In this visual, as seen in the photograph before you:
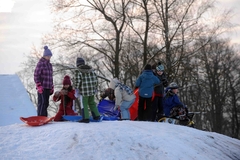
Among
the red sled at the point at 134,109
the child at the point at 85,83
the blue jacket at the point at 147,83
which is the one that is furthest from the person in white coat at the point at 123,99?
the child at the point at 85,83

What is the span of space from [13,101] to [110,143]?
6933 mm

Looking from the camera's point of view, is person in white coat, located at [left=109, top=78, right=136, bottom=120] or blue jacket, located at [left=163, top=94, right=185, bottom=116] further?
person in white coat, located at [left=109, top=78, right=136, bottom=120]

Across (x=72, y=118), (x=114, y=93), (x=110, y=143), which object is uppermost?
(x=114, y=93)

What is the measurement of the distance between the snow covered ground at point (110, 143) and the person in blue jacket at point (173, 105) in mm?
2540

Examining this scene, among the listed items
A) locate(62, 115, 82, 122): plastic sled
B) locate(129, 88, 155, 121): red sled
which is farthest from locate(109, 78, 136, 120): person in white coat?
locate(62, 115, 82, 122): plastic sled

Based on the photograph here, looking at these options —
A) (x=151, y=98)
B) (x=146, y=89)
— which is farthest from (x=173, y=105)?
(x=146, y=89)

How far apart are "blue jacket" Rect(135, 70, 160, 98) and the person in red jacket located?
1873 mm

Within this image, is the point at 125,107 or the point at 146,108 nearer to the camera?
the point at 146,108

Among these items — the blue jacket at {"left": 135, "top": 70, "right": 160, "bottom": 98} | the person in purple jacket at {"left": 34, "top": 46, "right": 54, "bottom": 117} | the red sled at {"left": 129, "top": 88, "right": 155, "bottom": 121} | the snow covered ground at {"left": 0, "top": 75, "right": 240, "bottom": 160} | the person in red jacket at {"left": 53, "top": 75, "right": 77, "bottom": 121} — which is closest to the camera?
the snow covered ground at {"left": 0, "top": 75, "right": 240, "bottom": 160}

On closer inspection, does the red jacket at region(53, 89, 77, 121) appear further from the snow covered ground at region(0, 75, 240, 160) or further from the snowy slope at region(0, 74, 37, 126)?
the snowy slope at region(0, 74, 37, 126)

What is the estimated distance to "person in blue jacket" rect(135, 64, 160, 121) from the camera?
10.0 meters

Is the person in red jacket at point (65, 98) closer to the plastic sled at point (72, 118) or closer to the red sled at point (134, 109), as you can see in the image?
the plastic sled at point (72, 118)

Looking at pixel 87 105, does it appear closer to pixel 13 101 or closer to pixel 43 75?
pixel 43 75

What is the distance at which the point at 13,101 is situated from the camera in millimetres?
12445
